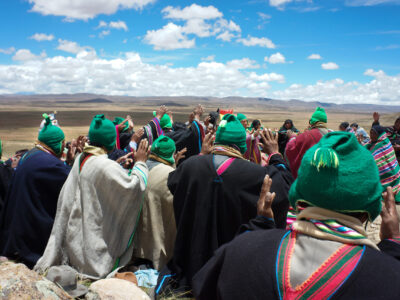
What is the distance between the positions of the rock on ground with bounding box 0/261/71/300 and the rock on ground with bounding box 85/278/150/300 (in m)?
0.43

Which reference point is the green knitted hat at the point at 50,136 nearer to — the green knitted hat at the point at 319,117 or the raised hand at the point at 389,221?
the raised hand at the point at 389,221

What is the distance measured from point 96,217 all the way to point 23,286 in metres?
1.34

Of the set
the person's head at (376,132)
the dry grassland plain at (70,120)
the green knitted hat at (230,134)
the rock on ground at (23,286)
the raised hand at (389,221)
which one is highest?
the green knitted hat at (230,134)

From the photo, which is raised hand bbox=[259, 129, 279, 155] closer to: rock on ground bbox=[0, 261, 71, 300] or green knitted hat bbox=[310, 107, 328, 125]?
rock on ground bbox=[0, 261, 71, 300]

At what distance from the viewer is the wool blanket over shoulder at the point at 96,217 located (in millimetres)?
3125

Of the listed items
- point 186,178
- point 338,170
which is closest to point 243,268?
point 338,170

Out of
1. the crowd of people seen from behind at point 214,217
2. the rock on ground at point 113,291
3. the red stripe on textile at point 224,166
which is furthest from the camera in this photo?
the red stripe on textile at point 224,166

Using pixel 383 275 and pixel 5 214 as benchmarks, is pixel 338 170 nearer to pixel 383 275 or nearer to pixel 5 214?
pixel 383 275

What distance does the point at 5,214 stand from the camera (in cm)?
364

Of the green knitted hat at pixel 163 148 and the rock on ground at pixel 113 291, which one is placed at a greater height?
the green knitted hat at pixel 163 148

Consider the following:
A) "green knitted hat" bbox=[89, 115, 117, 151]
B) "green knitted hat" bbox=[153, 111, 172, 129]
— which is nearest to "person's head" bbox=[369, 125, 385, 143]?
"green knitted hat" bbox=[153, 111, 172, 129]

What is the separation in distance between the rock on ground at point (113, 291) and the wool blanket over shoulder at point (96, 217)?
1.74 ft

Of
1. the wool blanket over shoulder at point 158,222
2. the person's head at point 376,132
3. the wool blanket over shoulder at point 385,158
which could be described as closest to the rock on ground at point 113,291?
the wool blanket over shoulder at point 158,222

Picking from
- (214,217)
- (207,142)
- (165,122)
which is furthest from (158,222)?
(165,122)
